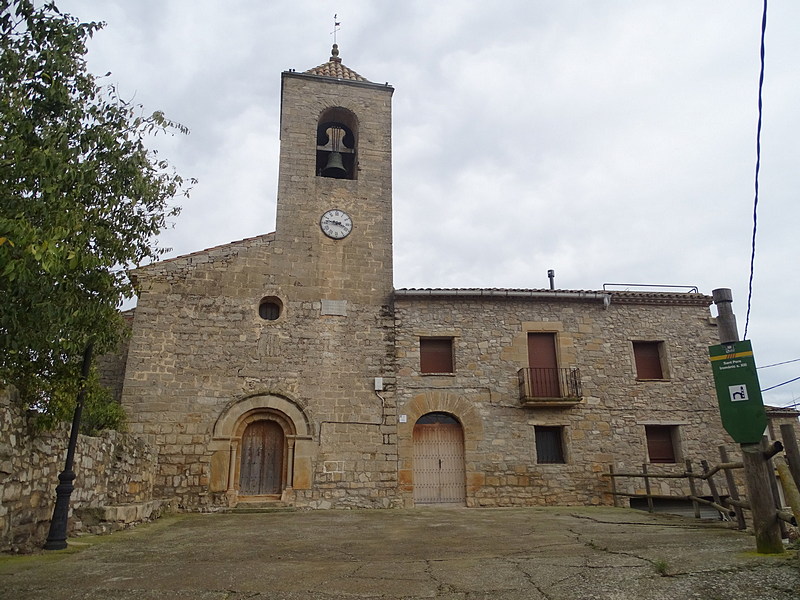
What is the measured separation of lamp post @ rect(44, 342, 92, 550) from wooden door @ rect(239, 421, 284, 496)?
6178mm

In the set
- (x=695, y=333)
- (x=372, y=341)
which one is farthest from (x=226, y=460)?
(x=695, y=333)

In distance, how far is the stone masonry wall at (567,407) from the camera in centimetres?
1262

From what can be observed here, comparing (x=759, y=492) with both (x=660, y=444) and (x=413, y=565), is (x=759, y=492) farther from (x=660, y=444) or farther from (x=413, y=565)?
(x=660, y=444)

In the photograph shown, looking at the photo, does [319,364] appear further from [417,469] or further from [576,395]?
[576,395]

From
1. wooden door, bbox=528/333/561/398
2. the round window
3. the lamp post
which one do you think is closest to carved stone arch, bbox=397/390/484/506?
wooden door, bbox=528/333/561/398

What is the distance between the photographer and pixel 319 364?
41.5ft

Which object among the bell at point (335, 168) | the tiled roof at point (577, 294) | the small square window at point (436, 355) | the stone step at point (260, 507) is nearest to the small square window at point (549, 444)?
the small square window at point (436, 355)

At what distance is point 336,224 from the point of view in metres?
13.9

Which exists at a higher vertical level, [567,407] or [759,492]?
[567,407]

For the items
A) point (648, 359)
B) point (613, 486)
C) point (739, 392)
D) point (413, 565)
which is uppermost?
point (648, 359)

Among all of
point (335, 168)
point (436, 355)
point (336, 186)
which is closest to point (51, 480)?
point (436, 355)

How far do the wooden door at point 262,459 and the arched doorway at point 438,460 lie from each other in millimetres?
3045

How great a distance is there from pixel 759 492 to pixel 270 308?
10.4 metres

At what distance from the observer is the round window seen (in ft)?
42.5
